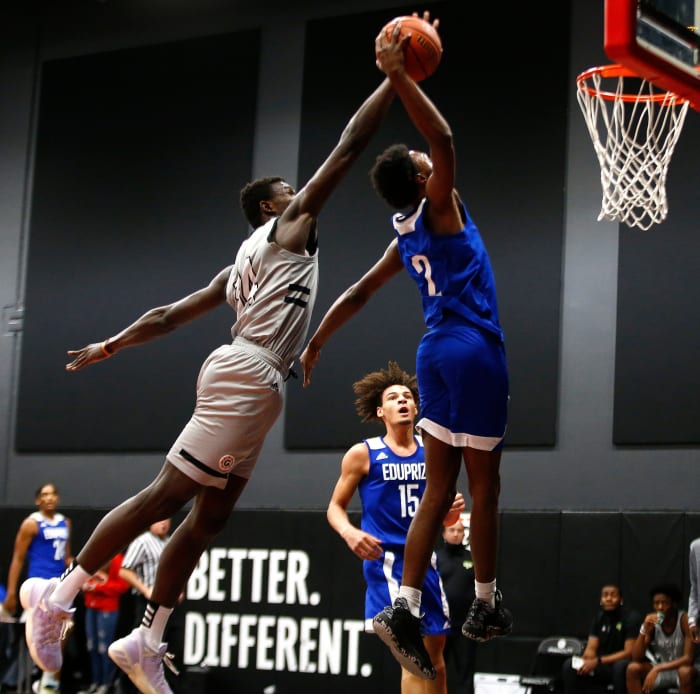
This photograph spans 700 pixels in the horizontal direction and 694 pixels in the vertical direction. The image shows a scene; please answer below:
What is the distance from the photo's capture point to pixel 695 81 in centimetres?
603

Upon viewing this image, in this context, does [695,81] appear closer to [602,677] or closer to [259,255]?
[259,255]

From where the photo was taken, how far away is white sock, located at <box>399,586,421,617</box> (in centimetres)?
458

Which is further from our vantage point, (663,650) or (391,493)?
(663,650)

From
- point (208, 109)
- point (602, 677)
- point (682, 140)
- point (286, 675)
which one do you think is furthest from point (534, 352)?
point (208, 109)

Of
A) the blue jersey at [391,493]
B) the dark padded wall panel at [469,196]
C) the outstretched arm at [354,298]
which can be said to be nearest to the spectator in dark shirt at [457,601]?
the dark padded wall panel at [469,196]

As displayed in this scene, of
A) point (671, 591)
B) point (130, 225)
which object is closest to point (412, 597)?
point (671, 591)

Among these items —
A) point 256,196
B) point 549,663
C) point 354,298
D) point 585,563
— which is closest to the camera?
point 354,298

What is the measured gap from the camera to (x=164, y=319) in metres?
5.76

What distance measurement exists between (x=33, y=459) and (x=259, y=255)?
9651 mm

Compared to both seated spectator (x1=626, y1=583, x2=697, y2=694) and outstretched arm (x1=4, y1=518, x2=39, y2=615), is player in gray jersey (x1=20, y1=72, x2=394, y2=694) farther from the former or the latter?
outstretched arm (x1=4, y1=518, x2=39, y2=615)

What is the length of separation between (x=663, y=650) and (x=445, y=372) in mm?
5644

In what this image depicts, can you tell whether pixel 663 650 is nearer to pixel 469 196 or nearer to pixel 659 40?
pixel 469 196

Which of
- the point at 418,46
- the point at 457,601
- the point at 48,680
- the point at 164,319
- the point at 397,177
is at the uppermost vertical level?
the point at 418,46

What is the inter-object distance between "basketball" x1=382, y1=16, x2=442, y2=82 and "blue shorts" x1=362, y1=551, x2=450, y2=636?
2869 millimetres
